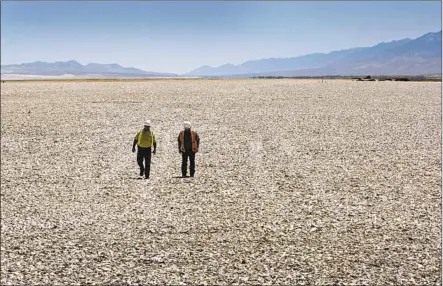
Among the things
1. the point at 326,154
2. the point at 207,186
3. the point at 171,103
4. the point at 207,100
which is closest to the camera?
the point at 207,186

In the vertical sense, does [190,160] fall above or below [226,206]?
above

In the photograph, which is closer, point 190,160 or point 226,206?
point 226,206

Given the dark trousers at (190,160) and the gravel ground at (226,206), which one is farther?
the dark trousers at (190,160)

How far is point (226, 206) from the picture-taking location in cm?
1709

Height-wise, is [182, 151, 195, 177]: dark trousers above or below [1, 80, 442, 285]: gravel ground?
above

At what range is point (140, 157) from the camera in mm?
15688

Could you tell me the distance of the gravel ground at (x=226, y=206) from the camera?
40.8 ft

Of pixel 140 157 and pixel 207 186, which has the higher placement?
pixel 140 157

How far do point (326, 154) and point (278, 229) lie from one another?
11644 millimetres

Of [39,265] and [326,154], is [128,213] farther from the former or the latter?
[326,154]

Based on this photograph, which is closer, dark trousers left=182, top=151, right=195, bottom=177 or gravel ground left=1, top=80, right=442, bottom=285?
gravel ground left=1, top=80, right=442, bottom=285

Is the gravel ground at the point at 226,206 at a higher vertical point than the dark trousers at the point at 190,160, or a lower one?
lower

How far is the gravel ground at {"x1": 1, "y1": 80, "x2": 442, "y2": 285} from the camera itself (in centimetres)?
1244

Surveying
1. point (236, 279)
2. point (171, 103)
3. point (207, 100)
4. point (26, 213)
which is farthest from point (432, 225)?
point (207, 100)
